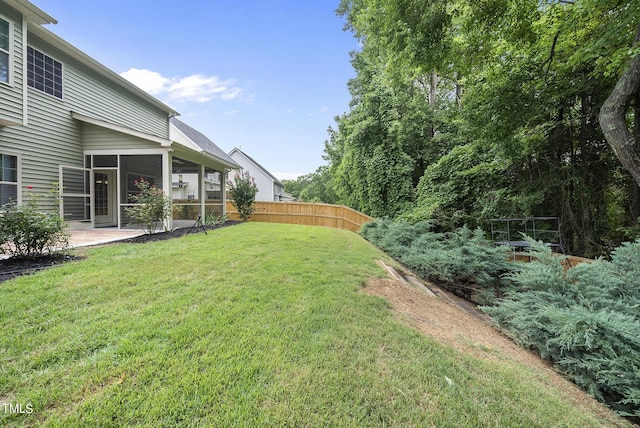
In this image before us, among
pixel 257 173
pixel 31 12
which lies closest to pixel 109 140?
pixel 31 12

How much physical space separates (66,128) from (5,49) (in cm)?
227

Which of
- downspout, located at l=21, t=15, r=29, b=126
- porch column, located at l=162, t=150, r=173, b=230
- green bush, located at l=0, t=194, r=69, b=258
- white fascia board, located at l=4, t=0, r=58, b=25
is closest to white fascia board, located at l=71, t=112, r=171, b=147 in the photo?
porch column, located at l=162, t=150, r=173, b=230

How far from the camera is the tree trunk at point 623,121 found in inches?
163

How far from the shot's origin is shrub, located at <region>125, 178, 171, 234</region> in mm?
6672

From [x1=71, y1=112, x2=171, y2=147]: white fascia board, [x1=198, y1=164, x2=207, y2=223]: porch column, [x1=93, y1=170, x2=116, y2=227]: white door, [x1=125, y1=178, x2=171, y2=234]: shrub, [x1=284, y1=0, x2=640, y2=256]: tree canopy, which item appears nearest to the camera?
[x1=284, y1=0, x2=640, y2=256]: tree canopy

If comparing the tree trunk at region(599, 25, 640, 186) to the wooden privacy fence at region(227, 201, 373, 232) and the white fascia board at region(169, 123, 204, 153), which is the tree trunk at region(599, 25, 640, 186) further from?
the white fascia board at region(169, 123, 204, 153)

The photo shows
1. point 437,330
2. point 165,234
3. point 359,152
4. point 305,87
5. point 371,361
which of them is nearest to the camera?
point 371,361

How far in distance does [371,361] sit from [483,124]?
265 inches

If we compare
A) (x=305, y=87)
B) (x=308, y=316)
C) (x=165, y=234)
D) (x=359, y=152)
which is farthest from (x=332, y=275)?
(x=305, y=87)

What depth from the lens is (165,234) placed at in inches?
285

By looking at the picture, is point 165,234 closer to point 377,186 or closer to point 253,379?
point 253,379

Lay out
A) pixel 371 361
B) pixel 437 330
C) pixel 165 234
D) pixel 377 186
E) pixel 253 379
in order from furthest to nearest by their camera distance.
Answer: pixel 377 186
pixel 165 234
pixel 437 330
pixel 371 361
pixel 253 379

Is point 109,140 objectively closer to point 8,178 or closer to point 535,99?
point 8,178

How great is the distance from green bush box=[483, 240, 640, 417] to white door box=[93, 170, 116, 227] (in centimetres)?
1191
